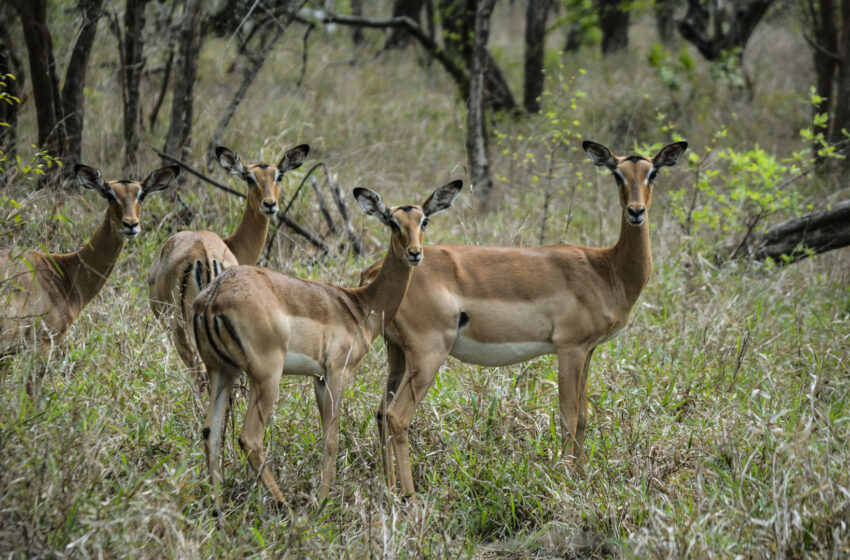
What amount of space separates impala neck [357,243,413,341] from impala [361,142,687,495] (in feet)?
0.32

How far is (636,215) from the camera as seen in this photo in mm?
5137

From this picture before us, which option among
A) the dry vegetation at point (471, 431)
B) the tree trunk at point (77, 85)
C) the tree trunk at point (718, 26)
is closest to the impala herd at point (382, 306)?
the dry vegetation at point (471, 431)

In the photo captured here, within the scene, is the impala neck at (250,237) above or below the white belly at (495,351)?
above

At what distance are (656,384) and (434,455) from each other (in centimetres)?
162

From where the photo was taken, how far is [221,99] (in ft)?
36.3

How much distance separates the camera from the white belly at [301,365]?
14.5ft

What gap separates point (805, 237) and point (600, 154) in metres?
2.77

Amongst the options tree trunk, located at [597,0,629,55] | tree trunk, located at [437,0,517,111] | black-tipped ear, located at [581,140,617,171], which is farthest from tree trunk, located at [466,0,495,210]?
tree trunk, located at [597,0,629,55]

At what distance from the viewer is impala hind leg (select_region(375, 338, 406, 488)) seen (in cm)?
463

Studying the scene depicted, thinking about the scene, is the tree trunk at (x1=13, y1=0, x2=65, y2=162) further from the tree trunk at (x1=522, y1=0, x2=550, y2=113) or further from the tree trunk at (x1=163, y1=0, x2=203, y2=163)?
the tree trunk at (x1=522, y1=0, x2=550, y2=113)

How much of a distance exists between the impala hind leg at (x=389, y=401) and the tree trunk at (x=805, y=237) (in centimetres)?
357

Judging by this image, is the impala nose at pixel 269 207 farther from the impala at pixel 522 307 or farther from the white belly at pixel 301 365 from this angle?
the white belly at pixel 301 365

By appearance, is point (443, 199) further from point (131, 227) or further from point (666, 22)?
point (666, 22)

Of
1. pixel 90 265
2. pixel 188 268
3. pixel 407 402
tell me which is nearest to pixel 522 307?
pixel 407 402
